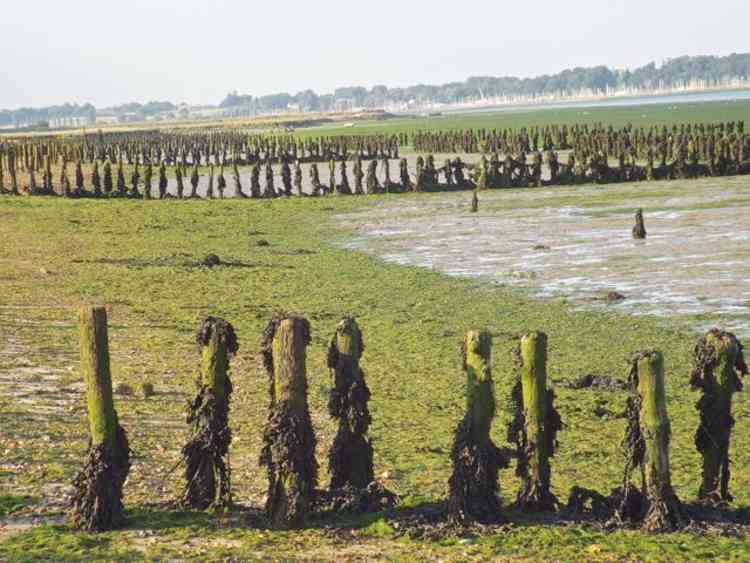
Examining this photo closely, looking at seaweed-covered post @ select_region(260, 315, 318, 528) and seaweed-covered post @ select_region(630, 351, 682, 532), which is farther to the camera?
seaweed-covered post @ select_region(260, 315, 318, 528)

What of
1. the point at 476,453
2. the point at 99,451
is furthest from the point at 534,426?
the point at 99,451

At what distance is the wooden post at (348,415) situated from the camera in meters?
10.2

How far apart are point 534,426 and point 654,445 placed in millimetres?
970

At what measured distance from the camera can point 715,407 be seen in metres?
10.2

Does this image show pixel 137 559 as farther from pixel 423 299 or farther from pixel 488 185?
pixel 488 185

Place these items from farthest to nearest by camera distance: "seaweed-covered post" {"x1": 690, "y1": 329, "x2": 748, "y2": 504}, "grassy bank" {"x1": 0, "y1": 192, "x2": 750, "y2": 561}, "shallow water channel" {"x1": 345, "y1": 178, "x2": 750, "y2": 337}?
"shallow water channel" {"x1": 345, "y1": 178, "x2": 750, "y2": 337}
"seaweed-covered post" {"x1": 690, "y1": 329, "x2": 748, "y2": 504}
"grassy bank" {"x1": 0, "y1": 192, "x2": 750, "y2": 561}

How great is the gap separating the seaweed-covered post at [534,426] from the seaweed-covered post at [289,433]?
1642 millimetres

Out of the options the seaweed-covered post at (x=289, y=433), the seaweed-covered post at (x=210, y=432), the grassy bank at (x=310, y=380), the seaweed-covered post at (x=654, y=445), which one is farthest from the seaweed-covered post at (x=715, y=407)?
the seaweed-covered post at (x=210, y=432)

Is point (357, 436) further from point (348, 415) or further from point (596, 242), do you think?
point (596, 242)

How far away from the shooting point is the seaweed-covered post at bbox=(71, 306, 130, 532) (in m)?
9.47

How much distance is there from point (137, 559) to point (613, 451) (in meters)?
5.02

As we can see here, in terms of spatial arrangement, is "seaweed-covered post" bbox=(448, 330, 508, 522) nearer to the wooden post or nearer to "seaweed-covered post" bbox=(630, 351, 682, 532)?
the wooden post

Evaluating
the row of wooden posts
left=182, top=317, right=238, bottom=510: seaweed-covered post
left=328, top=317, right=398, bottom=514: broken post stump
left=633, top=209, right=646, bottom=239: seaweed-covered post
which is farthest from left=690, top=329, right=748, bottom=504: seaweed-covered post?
left=633, top=209, right=646, bottom=239: seaweed-covered post

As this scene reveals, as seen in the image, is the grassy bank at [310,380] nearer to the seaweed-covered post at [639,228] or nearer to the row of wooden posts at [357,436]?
the row of wooden posts at [357,436]
